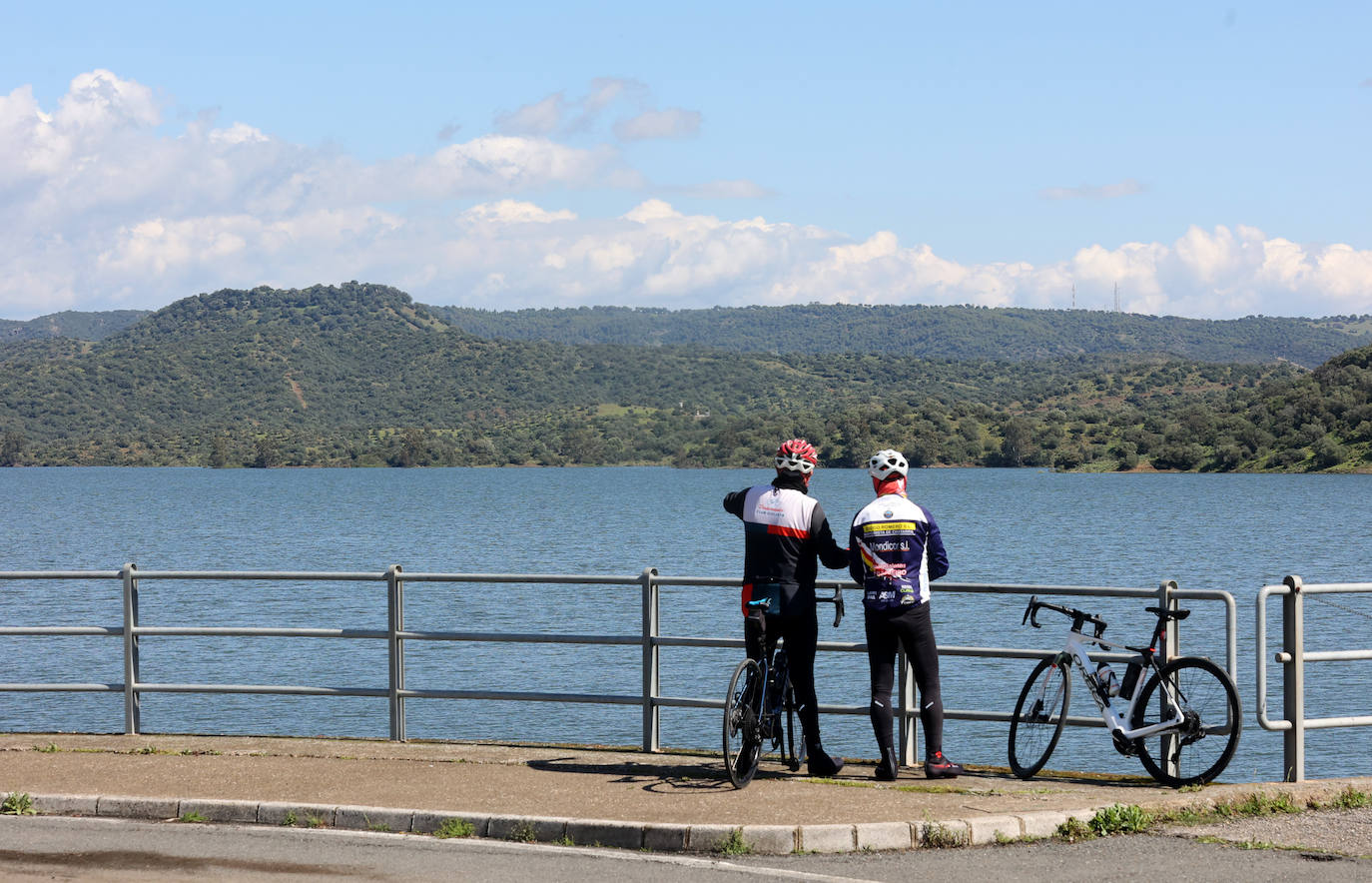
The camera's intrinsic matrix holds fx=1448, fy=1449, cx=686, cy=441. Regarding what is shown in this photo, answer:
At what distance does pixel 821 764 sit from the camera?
32.0 feet

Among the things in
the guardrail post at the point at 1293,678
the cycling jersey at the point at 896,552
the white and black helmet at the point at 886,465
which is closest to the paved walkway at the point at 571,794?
the guardrail post at the point at 1293,678

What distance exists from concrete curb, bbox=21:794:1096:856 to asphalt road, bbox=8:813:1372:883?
0.38 ft

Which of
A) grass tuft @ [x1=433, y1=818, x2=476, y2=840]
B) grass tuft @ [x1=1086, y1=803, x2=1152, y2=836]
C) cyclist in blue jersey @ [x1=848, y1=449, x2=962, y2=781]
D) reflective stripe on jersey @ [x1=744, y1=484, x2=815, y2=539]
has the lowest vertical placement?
grass tuft @ [x1=433, y1=818, x2=476, y2=840]

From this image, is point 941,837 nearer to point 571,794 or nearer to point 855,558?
point 855,558

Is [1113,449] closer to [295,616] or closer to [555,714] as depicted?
[295,616]

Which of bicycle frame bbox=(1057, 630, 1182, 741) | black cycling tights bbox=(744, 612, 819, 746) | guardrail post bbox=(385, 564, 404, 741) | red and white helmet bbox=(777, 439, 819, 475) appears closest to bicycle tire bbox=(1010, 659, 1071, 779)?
bicycle frame bbox=(1057, 630, 1182, 741)

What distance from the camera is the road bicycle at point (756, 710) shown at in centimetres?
927

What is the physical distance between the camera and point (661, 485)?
16800 cm

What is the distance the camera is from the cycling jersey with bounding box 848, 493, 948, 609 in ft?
31.0

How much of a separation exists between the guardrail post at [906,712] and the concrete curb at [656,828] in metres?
1.86

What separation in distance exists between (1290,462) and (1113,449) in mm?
27272

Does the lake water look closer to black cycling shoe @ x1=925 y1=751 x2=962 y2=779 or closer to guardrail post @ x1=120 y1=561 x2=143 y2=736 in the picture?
black cycling shoe @ x1=925 y1=751 x2=962 y2=779

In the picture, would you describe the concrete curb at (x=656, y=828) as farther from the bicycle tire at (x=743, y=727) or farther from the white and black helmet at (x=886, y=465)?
the white and black helmet at (x=886, y=465)

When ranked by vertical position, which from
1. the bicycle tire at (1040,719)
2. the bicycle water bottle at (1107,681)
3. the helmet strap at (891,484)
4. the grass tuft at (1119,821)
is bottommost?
the grass tuft at (1119,821)
